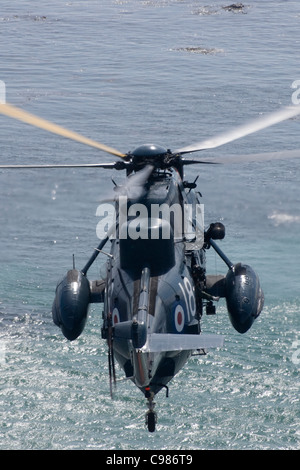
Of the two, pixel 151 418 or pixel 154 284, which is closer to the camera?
pixel 151 418

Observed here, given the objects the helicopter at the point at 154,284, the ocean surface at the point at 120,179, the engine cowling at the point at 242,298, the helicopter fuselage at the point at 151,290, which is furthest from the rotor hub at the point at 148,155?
the engine cowling at the point at 242,298

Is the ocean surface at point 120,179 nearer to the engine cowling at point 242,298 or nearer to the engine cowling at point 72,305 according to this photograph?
Answer: the engine cowling at point 72,305

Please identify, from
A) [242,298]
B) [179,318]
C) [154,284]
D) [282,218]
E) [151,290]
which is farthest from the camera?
[282,218]

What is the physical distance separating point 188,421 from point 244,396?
13.9 feet

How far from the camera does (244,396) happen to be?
5394 centimetres

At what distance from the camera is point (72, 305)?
41.9m

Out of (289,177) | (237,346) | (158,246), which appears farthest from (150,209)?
(289,177)

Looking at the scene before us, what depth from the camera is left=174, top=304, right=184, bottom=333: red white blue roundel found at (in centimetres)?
3816

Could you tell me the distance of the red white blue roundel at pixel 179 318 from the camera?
125 feet

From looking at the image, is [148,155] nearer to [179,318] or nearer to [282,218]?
[179,318]

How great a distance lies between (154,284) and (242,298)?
5.86 meters

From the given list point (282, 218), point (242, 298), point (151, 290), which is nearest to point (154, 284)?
point (151, 290)

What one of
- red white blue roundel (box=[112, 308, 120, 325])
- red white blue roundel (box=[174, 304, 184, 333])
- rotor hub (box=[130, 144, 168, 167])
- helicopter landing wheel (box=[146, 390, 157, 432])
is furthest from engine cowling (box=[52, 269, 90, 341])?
helicopter landing wheel (box=[146, 390, 157, 432])

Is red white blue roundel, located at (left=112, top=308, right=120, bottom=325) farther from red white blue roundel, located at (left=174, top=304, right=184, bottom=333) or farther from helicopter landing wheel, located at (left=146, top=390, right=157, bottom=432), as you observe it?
helicopter landing wheel, located at (left=146, top=390, right=157, bottom=432)
